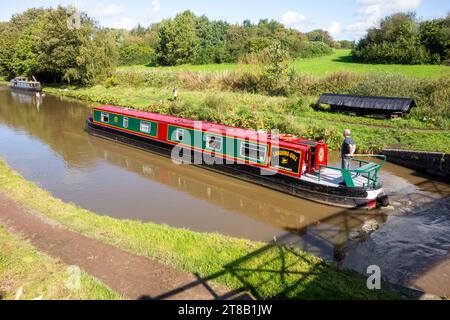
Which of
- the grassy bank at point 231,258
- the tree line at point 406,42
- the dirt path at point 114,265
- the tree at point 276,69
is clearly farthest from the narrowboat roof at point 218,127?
the tree line at point 406,42

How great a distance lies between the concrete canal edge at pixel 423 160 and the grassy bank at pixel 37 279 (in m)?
10.8

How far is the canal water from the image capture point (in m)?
7.69

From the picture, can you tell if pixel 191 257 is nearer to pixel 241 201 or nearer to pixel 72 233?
pixel 72 233

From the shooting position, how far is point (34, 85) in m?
34.7

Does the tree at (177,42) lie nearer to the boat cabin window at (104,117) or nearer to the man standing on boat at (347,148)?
the boat cabin window at (104,117)

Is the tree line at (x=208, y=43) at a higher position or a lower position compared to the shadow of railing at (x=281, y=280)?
higher

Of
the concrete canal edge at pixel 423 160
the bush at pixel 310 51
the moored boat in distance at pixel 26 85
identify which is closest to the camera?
the concrete canal edge at pixel 423 160

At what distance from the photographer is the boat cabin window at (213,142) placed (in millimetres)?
12313

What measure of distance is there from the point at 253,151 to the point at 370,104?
8.78m

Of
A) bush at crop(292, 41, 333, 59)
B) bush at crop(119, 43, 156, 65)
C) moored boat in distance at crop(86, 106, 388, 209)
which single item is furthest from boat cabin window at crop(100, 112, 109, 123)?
bush at crop(119, 43, 156, 65)

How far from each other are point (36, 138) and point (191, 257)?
13895mm

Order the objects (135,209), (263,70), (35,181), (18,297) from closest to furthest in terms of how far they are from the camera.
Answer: (18,297), (135,209), (35,181), (263,70)

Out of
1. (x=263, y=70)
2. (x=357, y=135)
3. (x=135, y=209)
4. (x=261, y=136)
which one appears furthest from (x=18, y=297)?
(x=263, y=70)

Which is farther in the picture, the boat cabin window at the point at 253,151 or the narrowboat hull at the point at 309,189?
the boat cabin window at the point at 253,151
